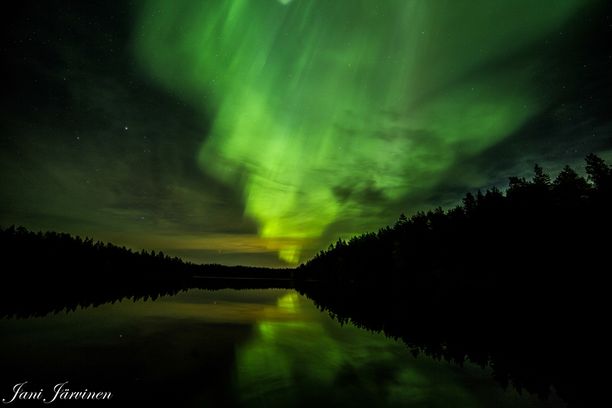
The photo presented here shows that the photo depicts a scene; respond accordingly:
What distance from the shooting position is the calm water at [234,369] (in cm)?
972

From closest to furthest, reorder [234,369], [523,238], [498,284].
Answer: [234,369]
[523,238]
[498,284]

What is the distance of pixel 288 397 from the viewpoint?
9.65 metres

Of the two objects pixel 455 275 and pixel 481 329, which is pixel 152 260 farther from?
pixel 481 329

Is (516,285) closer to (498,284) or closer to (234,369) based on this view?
(498,284)

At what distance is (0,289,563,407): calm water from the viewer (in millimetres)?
9719

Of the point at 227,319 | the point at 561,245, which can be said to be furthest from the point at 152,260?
the point at 561,245

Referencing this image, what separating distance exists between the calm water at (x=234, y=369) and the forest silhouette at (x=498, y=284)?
299 centimetres

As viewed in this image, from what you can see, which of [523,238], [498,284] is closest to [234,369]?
[523,238]

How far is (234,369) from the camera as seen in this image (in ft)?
40.7

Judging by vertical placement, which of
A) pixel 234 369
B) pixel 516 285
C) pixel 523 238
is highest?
pixel 523 238

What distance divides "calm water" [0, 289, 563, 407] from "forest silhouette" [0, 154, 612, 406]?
2989mm

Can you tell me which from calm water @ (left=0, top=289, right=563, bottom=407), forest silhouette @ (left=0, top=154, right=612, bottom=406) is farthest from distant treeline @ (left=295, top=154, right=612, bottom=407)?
calm water @ (left=0, top=289, right=563, bottom=407)

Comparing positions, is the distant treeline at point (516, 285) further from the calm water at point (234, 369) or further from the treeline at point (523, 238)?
the calm water at point (234, 369)

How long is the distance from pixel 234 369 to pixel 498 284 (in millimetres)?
56092
